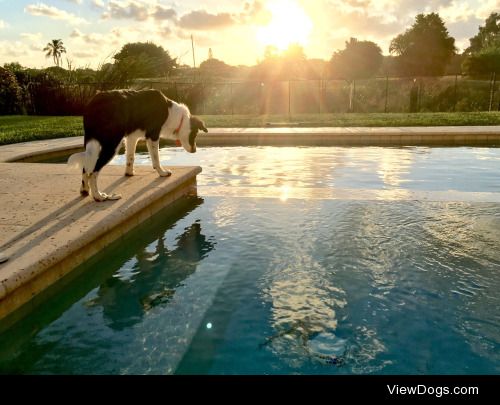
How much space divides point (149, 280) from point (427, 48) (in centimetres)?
5768

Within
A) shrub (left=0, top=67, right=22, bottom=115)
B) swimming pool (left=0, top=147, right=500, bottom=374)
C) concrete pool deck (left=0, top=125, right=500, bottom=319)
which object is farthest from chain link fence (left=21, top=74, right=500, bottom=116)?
swimming pool (left=0, top=147, right=500, bottom=374)

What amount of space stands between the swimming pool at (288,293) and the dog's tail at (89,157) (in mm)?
945

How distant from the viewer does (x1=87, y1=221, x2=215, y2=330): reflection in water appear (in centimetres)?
336

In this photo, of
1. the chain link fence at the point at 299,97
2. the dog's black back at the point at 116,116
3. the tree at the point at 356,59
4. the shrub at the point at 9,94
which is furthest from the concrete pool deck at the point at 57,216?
the tree at the point at 356,59

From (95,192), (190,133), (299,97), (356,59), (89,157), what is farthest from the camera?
(356,59)

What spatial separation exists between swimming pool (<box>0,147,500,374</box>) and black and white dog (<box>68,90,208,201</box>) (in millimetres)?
925

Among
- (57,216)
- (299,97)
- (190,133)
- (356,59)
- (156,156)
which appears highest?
(356,59)

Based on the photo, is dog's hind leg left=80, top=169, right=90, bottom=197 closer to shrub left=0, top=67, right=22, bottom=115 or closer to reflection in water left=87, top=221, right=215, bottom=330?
reflection in water left=87, top=221, right=215, bottom=330

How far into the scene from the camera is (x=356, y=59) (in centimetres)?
5522

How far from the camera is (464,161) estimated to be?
952 centimetres

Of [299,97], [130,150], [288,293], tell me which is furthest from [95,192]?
[299,97]

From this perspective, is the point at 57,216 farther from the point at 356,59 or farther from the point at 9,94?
the point at 356,59
